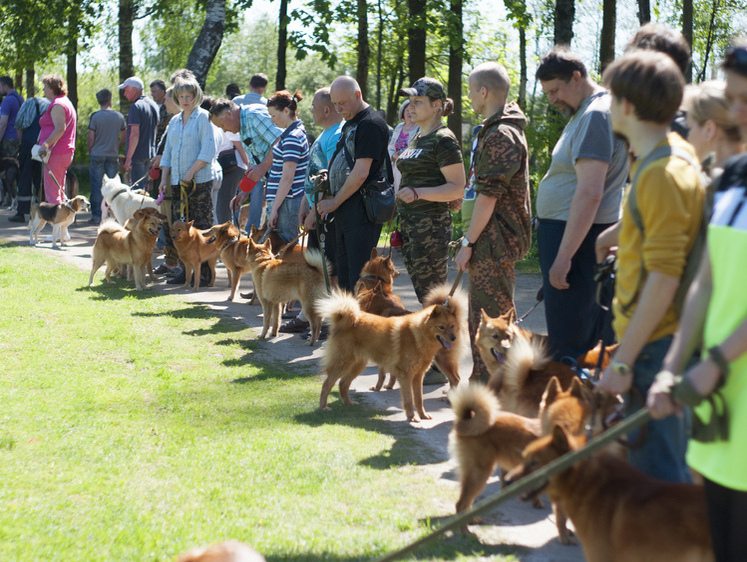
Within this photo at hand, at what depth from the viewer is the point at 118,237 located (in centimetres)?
1082

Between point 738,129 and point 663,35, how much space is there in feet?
3.70

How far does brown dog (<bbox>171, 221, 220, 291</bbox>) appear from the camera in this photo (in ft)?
34.6

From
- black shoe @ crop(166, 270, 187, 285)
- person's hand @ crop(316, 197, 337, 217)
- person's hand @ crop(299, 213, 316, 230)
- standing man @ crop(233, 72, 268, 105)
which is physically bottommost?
black shoe @ crop(166, 270, 187, 285)

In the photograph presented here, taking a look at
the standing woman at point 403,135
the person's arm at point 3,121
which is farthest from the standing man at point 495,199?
the person's arm at point 3,121

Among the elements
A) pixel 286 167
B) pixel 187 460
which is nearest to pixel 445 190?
pixel 187 460

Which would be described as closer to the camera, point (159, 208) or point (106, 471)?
point (106, 471)

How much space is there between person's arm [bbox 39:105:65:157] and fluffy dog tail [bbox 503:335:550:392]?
11597mm

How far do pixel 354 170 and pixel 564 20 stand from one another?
738cm

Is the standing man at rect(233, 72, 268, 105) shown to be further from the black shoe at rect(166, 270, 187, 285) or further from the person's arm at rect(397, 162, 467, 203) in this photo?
the person's arm at rect(397, 162, 467, 203)

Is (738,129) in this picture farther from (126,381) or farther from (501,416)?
(126,381)

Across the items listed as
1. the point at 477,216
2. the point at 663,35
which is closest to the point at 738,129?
the point at 663,35

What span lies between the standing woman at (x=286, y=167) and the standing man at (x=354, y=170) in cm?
130

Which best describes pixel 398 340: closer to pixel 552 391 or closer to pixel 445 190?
pixel 445 190

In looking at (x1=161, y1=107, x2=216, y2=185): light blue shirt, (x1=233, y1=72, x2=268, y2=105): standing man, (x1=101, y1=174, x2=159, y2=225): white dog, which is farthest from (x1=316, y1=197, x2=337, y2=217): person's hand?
(x1=101, y1=174, x2=159, y2=225): white dog
